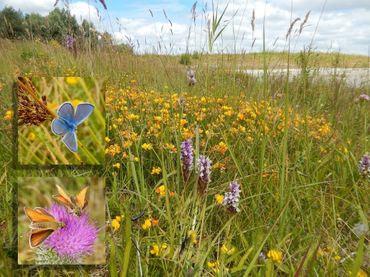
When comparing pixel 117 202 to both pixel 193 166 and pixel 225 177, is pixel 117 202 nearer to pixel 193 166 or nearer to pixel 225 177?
pixel 193 166

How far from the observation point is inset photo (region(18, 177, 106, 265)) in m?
0.93

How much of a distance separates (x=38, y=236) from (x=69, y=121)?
30 cm

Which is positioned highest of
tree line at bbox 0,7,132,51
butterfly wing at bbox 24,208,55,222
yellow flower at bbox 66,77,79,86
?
tree line at bbox 0,7,132,51

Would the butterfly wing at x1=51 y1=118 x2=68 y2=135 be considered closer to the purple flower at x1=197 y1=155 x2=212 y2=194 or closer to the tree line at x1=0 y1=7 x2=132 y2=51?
the purple flower at x1=197 y1=155 x2=212 y2=194

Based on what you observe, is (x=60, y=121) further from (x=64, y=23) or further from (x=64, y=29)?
(x=64, y=23)

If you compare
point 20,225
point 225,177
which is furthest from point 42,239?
point 225,177

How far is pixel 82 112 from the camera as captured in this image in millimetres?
938

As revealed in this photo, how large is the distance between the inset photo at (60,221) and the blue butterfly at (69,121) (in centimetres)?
12

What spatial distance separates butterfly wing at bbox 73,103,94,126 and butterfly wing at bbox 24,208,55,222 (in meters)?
0.25

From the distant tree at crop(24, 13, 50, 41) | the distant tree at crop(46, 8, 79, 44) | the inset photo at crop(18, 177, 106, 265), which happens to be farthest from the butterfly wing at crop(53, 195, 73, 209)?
the distant tree at crop(24, 13, 50, 41)

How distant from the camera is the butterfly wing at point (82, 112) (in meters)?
0.93

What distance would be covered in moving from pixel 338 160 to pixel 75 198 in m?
1.70

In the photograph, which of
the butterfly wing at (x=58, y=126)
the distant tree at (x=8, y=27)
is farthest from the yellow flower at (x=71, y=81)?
the distant tree at (x=8, y=27)

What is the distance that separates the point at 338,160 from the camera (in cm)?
216
